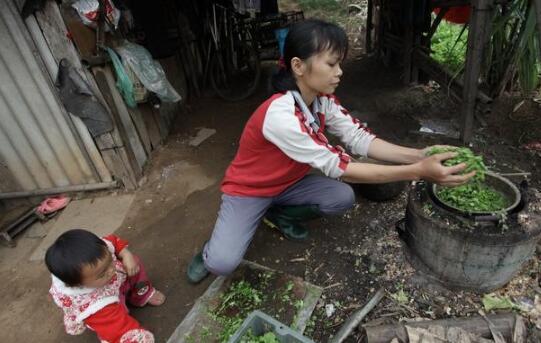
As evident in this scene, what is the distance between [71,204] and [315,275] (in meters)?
3.28

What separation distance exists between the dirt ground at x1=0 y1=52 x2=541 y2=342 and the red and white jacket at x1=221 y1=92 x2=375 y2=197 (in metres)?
0.79

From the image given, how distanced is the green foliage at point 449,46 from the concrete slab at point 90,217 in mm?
5069

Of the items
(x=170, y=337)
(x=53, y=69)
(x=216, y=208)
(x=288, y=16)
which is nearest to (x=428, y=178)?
(x=170, y=337)

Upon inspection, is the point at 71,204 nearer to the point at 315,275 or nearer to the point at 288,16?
the point at 315,275

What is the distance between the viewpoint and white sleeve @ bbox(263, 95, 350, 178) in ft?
7.50

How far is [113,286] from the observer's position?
8.03ft

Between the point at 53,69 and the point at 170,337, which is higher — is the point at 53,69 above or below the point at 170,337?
above

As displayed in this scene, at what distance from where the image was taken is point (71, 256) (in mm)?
2068

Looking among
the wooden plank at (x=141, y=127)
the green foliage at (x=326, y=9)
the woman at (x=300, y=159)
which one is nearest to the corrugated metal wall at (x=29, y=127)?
the wooden plank at (x=141, y=127)

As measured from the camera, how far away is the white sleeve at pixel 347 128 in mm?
2852

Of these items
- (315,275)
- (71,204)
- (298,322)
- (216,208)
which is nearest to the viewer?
(298,322)

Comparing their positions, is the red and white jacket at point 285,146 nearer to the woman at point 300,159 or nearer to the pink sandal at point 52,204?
the woman at point 300,159

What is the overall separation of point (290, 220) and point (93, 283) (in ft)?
5.73

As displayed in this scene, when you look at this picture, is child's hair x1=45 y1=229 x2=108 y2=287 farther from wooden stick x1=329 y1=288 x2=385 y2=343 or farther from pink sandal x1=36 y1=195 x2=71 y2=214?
pink sandal x1=36 y1=195 x2=71 y2=214
